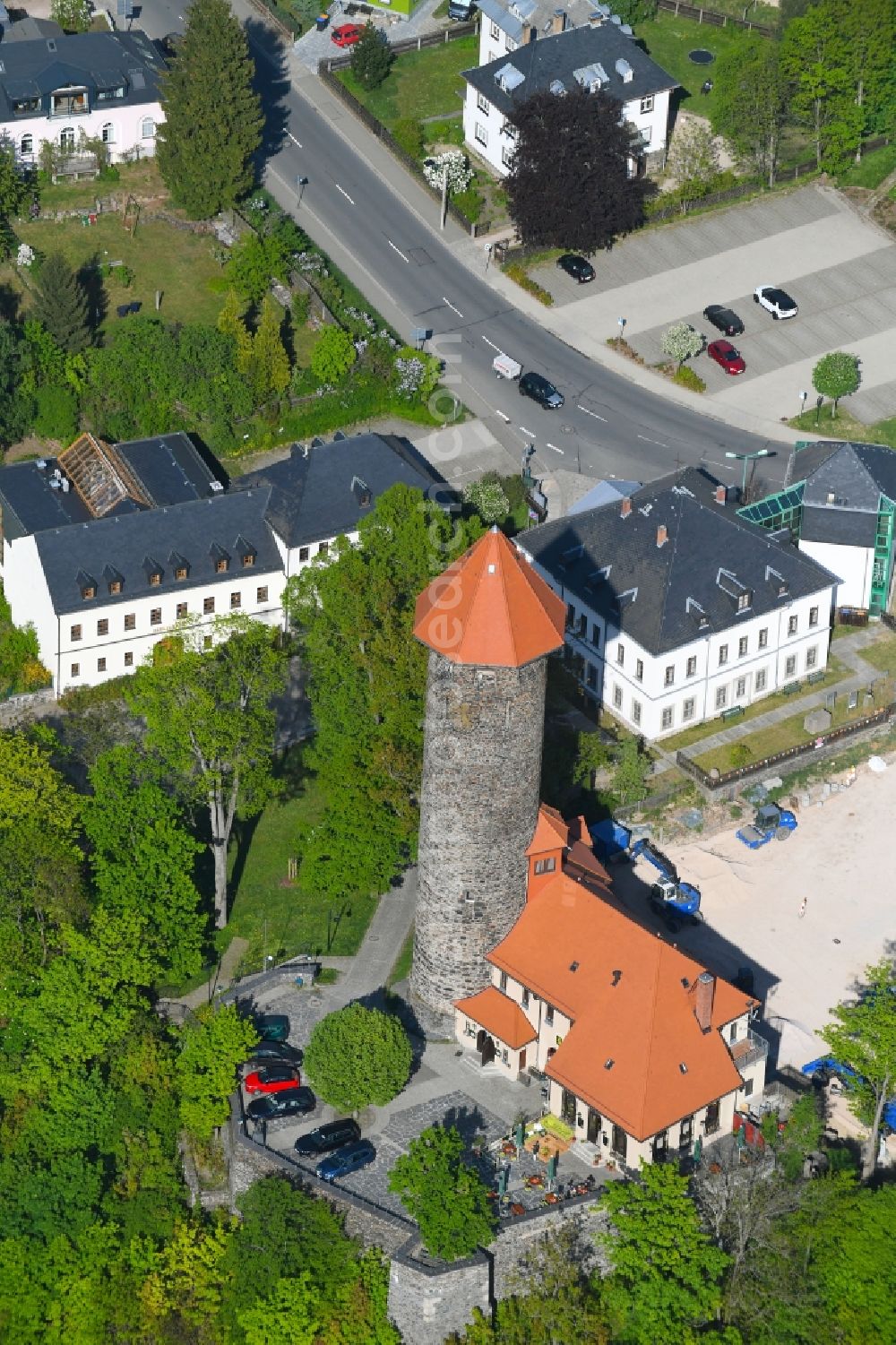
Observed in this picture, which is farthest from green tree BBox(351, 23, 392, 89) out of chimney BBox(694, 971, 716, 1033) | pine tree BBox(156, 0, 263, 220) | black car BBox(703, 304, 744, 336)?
chimney BBox(694, 971, 716, 1033)

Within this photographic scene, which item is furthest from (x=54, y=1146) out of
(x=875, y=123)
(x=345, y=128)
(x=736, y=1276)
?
(x=875, y=123)

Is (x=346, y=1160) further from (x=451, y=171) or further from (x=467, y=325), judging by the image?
(x=451, y=171)

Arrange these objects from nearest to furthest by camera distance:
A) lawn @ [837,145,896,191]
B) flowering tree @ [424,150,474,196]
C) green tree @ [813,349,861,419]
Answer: green tree @ [813,349,861,419]
flowering tree @ [424,150,474,196]
lawn @ [837,145,896,191]

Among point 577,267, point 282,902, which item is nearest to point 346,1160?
point 282,902

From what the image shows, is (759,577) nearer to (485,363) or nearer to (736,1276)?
(485,363)

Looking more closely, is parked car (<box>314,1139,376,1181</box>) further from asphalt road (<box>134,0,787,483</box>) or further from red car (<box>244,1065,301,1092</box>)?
asphalt road (<box>134,0,787,483</box>)
